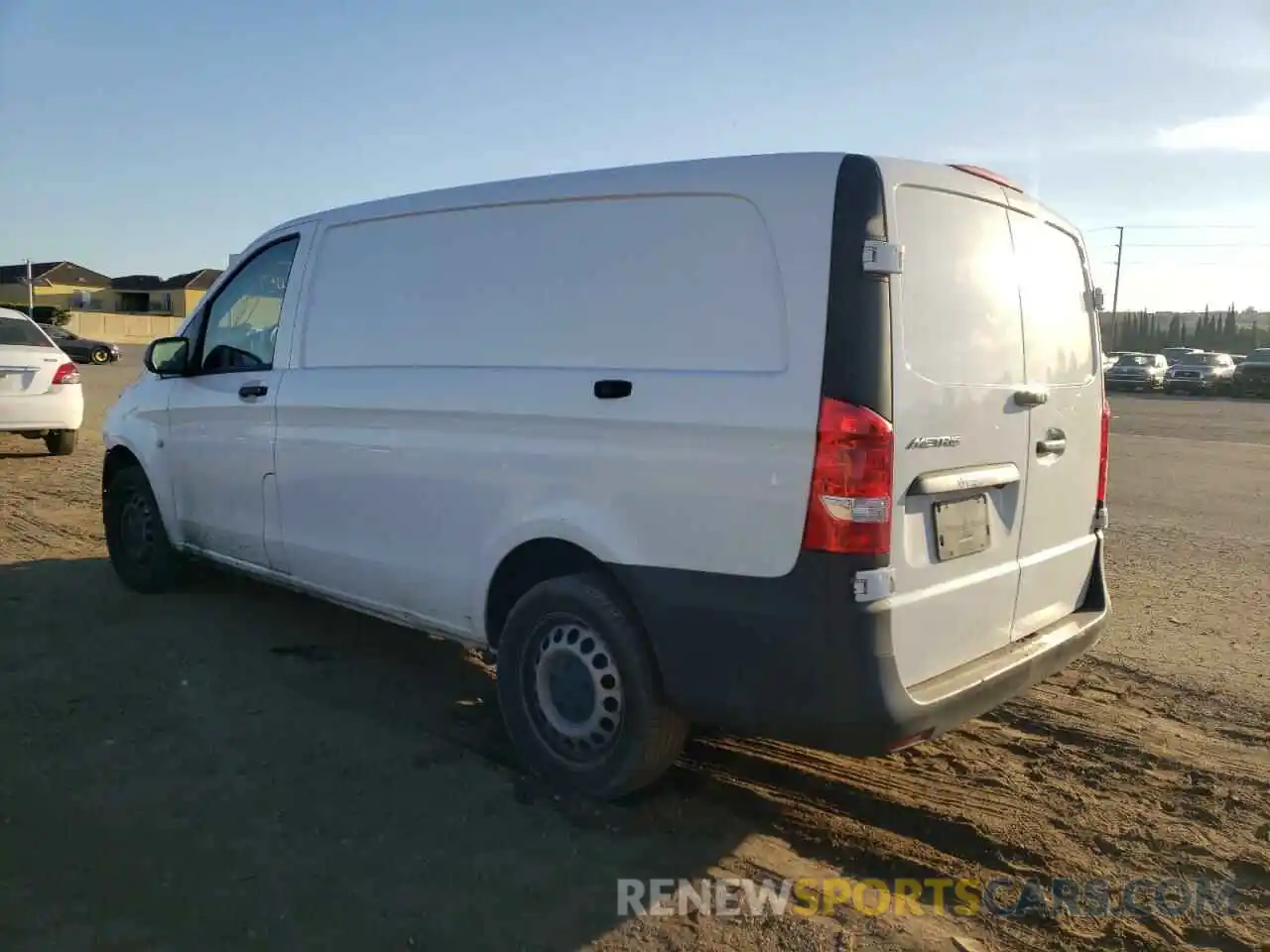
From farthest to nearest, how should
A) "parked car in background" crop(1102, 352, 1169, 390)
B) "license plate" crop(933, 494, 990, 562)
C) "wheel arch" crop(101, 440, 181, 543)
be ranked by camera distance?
"parked car in background" crop(1102, 352, 1169, 390)
"wheel arch" crop(101, 440, 181, 543)
"license plate" crop(933, 494, 990, 562)

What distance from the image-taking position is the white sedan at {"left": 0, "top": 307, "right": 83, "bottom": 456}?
1118 cm

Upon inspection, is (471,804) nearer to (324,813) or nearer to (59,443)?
(324,813)

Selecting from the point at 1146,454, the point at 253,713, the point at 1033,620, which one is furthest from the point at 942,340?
the point at 1146,454

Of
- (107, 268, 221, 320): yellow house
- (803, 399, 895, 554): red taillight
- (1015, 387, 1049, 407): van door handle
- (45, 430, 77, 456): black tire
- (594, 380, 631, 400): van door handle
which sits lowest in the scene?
(45, 430, 77, 456): black tire

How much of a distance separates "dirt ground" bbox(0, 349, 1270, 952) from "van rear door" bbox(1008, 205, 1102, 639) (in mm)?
740

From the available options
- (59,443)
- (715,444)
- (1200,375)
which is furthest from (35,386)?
(1200,375)

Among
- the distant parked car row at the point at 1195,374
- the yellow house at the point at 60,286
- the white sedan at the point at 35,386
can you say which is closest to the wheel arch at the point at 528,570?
the white sedan at the point at 35,386

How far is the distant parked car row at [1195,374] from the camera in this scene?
35.8 metres

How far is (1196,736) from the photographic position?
→ 446 centimetres

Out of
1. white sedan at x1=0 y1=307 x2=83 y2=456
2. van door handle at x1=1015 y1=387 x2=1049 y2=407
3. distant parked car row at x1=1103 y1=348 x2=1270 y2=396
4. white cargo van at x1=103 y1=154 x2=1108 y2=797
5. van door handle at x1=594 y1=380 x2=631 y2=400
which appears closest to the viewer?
white cargo van at x1=103 y1=154 x2=1108 y2=797

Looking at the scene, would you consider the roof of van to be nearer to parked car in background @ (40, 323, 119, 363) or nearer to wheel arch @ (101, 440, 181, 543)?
wheel arch @ (101, 440, 181, 543)

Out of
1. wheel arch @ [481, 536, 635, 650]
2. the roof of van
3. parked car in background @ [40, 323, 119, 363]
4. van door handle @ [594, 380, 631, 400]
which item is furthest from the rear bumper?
parked car in background @ [40, 323, 119, 363]

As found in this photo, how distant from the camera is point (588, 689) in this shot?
12.2 feet

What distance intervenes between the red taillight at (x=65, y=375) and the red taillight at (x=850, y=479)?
36.2 ft
